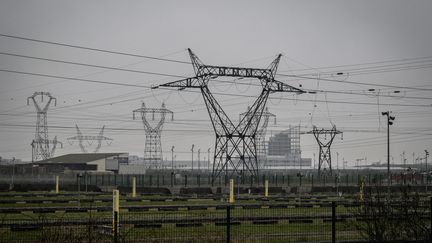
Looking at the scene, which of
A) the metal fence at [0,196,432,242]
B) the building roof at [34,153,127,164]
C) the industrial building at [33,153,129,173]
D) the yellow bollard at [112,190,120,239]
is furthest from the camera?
the building roof at [34,153,127,164]

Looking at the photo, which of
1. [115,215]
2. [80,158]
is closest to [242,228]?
[115,215]

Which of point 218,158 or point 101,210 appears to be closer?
point 101,210

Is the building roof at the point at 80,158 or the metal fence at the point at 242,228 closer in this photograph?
the metal fence at the point at 242,228

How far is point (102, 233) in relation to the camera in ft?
69.8

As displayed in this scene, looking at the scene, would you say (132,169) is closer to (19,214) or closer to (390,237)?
(19,214)

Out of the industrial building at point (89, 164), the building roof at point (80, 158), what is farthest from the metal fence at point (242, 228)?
the building roof at point (80, 158)

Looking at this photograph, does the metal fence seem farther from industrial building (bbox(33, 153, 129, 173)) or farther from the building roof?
the building roof

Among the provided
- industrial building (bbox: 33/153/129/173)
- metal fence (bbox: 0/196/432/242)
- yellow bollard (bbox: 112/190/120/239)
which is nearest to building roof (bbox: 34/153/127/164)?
industrial building (bbox: 33/153/129/173)

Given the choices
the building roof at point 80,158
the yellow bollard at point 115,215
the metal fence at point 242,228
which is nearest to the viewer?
the yellow bollard at point 115,215

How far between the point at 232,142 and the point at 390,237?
43.2 metres

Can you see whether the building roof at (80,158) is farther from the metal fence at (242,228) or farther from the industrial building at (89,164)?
the metal fence at (242,228)

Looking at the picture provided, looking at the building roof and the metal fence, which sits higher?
the building roof

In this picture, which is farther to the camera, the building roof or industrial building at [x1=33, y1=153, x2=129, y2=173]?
the building roof

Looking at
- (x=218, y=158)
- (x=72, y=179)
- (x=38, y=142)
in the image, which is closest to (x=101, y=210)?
(x=218, y=158)
